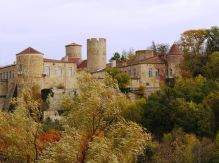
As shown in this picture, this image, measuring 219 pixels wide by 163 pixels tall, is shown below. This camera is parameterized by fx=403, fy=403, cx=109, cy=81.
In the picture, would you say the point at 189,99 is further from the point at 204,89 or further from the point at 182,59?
the point at 182,59

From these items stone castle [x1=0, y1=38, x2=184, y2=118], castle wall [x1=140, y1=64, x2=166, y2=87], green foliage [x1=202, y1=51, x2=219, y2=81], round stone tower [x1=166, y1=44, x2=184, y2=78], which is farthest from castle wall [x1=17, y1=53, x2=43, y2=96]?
Answer: green foliage [x1=202, y1=51, x2=219, y2=81]

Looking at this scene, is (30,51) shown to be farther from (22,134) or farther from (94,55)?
(22,134)

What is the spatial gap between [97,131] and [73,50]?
146 ft

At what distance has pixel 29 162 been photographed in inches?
731

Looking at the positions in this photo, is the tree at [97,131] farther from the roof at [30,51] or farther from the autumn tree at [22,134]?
the roof at [30,51]

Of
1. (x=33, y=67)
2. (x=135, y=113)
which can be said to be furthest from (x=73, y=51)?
(x=135, y=113)

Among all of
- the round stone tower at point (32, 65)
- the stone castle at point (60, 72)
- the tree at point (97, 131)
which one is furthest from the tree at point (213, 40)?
the tree at point (97, 131)

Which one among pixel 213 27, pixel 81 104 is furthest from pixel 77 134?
pixel 213 27

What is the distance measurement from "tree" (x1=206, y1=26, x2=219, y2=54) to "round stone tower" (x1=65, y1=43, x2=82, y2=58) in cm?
2249

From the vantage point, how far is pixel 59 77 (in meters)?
46.3

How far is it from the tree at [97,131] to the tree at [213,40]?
105 feet

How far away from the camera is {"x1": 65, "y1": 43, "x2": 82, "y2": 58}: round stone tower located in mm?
64562

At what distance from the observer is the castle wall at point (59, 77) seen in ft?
150

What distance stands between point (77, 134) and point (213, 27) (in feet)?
124
